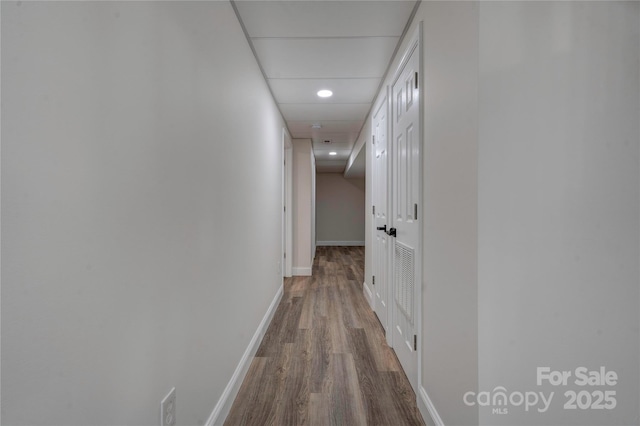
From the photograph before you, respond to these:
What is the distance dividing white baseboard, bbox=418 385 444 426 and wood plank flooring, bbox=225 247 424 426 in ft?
0.15

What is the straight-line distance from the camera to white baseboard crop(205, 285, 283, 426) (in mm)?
1508

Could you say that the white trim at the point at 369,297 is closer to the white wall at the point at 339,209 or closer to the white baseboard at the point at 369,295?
the white baseboard at the point at 369,295

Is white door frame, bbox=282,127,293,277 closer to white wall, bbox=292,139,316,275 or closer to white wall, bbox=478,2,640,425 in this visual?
white wall, bbox=292,139,316,275

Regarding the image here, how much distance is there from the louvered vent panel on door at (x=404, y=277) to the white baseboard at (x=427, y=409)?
0.40 metres

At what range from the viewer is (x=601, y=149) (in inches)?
44.4

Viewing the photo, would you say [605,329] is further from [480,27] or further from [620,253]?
[480,27]

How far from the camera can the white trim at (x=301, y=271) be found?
5.24 metres

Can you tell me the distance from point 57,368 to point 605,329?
5.33 ft

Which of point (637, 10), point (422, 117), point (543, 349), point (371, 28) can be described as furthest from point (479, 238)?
point (371, 28)

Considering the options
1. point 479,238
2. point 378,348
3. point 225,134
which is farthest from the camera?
point 378,348

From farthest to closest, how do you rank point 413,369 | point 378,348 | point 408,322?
point 378,348 → point 408,322 → point 413,369

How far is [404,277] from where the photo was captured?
2143 mm

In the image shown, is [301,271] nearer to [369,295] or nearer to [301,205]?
[301,205]

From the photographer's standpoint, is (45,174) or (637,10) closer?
(45,174)
